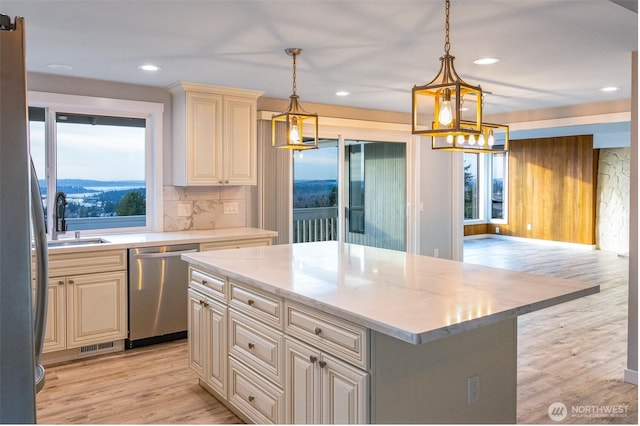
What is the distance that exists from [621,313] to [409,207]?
110 inches

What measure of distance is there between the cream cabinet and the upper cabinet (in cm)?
108

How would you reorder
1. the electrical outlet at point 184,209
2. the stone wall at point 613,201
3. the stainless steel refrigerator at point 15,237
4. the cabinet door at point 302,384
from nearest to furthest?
the stainless steel refrigerator at point 15,237
the cabinet door at point 302,384
the electrical outlet at point 184,209
the stone wall at point 613,201

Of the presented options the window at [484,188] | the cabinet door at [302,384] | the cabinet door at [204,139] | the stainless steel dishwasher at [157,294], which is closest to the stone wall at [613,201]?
the window at [484,188]

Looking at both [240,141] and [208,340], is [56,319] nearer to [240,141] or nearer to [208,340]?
[208,340]

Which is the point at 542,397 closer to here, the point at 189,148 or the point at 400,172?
the point at 189,148

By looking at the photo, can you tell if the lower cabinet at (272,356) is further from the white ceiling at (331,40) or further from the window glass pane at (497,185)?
the window glass pane at (497,185)

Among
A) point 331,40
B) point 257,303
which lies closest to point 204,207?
point 331,40

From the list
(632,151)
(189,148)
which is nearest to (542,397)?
(632,151)

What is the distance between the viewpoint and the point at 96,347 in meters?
4.08

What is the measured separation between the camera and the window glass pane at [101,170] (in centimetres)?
455

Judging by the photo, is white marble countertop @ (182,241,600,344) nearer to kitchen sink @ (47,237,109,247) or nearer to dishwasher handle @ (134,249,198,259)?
dishwasher handle @ (134,249,198,259)

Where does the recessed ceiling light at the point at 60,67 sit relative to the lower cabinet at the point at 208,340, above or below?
above

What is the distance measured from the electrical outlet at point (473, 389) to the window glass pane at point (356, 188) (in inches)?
167

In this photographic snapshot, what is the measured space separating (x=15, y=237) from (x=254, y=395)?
73.2 inches
